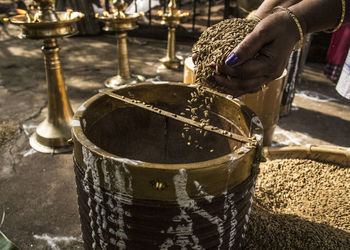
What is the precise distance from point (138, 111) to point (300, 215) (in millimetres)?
1280

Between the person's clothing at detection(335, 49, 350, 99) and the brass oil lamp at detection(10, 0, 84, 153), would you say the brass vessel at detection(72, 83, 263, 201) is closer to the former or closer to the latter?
the brass oil lamp at detection(10, 0, 84, 153)

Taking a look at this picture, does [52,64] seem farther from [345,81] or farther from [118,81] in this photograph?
[345,81]

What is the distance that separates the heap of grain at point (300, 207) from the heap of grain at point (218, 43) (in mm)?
1002

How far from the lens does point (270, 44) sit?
1.19 meters

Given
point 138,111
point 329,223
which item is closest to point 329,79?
point 329,223

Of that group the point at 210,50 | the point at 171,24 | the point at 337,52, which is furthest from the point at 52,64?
the point at 337,52

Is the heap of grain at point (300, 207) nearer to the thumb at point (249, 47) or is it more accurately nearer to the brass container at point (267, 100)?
the brass container at point (267, 100)

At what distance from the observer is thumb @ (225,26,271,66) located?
117 centimetres

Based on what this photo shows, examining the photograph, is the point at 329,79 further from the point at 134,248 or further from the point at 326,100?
the point at 134,248

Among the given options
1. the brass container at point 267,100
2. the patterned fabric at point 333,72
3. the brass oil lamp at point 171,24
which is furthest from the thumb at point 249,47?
the patterned fabric at point 333,72

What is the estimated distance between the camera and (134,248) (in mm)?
1152

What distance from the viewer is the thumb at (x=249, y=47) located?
1.17 metres

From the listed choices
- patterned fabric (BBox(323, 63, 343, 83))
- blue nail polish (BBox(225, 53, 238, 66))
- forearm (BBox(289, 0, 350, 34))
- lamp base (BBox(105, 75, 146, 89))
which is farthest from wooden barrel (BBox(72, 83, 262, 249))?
patterned fabric (BBox(323, 63, 343, 83))

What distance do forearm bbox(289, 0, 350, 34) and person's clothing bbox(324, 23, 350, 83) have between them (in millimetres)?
3229
